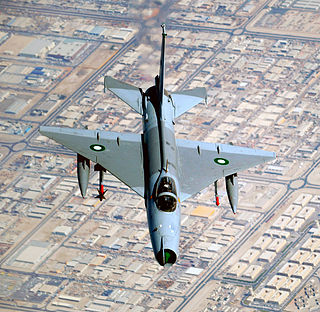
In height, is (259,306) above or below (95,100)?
below

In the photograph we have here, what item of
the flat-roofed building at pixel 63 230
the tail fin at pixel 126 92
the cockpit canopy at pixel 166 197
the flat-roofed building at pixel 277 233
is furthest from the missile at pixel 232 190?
the flat-roofed building at pixel 63 230

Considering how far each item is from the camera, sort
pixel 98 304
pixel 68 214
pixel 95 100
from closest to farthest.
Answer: pixel 98 304, pixel 68 214, pixel 95 100

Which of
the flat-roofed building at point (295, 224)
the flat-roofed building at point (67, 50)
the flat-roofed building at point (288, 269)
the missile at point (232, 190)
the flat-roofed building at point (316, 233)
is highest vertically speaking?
the missile at point (232, 190)

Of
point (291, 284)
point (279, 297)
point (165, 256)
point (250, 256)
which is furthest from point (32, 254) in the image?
point (165, 256)

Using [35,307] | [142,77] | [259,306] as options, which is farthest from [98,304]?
[142,77]

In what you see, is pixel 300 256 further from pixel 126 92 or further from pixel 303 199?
pixel 126 92

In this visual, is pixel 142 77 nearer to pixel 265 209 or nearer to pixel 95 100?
pixel 95 100

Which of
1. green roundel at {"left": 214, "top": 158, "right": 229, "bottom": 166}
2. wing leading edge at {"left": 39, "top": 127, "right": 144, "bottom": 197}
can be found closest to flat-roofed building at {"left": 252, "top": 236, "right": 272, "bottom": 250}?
green roundel at {"left": 214, "top": 158, "right": 229, "bottom": 166}

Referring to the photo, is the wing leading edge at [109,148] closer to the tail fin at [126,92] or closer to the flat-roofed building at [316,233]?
the tail fin at [126,92]
